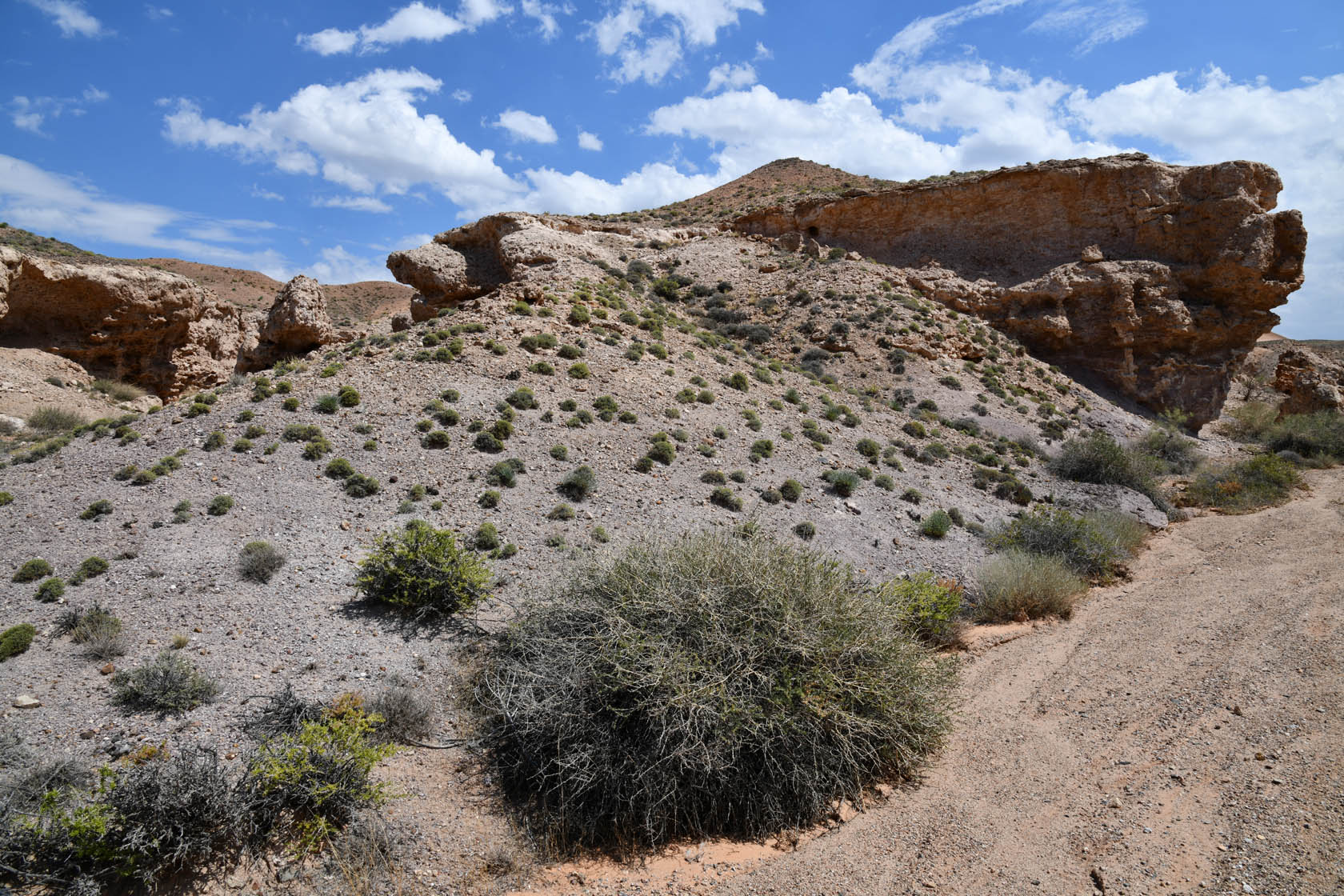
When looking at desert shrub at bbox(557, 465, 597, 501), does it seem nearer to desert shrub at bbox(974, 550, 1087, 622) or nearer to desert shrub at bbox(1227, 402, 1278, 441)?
desert shrub at bbox(974, 550, 1087, 622)

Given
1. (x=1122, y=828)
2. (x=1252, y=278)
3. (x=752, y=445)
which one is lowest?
(x=1122, y=828)

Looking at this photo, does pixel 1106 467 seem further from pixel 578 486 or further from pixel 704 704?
pixel 704 704

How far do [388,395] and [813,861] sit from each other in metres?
12.6

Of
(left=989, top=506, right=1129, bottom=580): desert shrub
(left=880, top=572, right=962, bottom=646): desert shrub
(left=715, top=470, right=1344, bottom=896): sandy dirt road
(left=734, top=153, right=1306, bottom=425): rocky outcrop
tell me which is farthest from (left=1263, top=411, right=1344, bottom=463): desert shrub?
(left=880, top=572, right=962, bottom=646): desert shrub

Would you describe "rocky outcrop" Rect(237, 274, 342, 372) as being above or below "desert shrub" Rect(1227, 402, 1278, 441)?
above

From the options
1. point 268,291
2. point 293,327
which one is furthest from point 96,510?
point 268,291

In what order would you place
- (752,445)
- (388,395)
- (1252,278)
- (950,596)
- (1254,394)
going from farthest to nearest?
1. (1254,394)
2. (1252,278)
3. (752,445)
4. (388,395)
5. (950,596)

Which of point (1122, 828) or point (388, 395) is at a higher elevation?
point (388, 395)

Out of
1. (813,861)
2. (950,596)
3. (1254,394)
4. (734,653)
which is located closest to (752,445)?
(950,596)

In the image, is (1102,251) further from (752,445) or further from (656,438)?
(656,438)

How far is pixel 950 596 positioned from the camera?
33.1 feet

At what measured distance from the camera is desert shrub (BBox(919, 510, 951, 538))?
13.9m

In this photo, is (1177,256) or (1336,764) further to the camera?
(1177,256)

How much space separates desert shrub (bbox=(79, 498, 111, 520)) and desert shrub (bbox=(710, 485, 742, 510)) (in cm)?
1011
